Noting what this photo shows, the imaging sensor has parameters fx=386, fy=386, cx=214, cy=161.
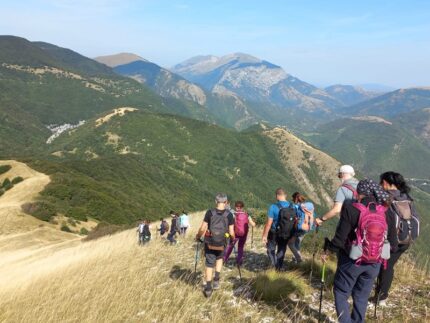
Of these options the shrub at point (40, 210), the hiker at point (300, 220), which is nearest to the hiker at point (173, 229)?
the hiker at point (300, 220)

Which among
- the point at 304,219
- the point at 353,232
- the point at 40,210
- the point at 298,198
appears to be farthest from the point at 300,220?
the point at 40,210

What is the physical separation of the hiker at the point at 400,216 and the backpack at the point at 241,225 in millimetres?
4017

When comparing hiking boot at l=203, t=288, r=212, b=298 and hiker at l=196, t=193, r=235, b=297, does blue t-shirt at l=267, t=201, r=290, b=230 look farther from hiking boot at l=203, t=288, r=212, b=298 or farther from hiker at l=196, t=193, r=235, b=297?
hiking boot at l=203, t=288, r=212, b=298

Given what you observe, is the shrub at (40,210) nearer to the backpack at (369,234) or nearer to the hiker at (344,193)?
the hiker at (344,193)

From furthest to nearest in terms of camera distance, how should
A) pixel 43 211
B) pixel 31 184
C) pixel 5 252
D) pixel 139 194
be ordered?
1. pixel 139 194
2. pixel 31 184
3. pixel 43 211
4. pixel 5 252

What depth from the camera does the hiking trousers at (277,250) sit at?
10.2 m

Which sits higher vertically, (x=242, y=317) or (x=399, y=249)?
(x=399, y=249)

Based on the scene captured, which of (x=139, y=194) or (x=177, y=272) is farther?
(x=139, y=194)

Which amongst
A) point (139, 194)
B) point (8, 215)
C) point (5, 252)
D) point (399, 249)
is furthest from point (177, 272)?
point (139, 194)

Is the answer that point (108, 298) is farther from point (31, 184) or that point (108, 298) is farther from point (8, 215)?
point (31, 184)

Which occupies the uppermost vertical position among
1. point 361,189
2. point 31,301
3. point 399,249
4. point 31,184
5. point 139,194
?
point 361,189

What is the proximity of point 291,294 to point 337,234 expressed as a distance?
274cm

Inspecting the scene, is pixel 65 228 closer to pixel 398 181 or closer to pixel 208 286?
pixel 208 286

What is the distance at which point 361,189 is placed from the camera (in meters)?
5.80
